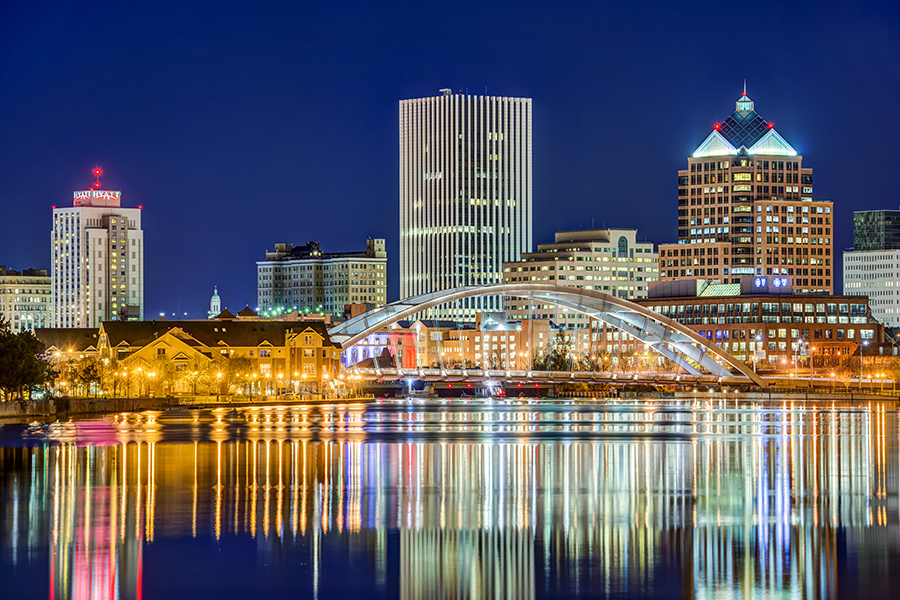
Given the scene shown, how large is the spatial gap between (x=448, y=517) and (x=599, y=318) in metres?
111

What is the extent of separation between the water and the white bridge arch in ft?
238

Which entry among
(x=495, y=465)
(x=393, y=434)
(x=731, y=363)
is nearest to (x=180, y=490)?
(x=495, y=465)

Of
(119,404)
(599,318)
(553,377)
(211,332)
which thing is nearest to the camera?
(119,404)

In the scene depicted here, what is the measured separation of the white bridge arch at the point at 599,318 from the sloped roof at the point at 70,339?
2321 centimetres

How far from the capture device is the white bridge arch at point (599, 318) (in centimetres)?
14312

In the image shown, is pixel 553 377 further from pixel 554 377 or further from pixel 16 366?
pixel 16 366

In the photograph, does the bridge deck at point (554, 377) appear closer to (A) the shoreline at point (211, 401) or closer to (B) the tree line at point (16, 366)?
(A) the shoreline at point (211, 401)

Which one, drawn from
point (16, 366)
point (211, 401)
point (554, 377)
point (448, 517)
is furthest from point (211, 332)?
point (448, 517)

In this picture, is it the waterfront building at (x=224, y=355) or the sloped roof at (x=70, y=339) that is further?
the sloped roof at (x=70, y=339)

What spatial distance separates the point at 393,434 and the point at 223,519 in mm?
36605

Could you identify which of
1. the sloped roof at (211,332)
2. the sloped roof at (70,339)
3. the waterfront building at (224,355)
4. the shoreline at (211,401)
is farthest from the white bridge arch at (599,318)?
the sloped roof at (70,339)

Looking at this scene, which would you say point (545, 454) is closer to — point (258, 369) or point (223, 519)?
point (223, 519)

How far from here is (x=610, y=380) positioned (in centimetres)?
14212

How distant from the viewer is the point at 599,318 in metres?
149
